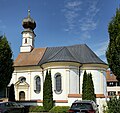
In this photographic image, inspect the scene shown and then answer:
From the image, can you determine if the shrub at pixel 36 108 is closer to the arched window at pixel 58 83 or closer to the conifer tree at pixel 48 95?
the conifer tree at pixel 48 95

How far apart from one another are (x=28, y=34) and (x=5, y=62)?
2407 cm

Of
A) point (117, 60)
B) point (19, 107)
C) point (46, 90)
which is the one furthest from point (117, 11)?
point (46, 90)

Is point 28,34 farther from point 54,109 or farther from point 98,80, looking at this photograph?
point 54,109

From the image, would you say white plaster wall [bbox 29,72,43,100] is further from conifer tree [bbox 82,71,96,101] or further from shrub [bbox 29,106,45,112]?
conifer tree [bbox 82,71,96,101]

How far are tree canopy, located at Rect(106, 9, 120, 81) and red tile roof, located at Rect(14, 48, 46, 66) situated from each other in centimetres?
2633

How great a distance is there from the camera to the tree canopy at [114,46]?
761 inches

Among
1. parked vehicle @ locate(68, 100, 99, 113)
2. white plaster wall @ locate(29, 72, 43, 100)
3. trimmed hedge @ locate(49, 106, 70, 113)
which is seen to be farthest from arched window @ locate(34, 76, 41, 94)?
parked vehicle @ locate(68, 100, 99, 113)

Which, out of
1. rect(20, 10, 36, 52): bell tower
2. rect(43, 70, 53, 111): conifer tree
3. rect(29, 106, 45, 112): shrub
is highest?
rect(20, 10, 36, 52): bell tower

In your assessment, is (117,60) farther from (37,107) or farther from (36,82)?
(36,82)

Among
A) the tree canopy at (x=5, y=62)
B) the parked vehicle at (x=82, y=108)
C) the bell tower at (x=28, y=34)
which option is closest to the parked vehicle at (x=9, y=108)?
the parked vehicle at (x=82, y=108)

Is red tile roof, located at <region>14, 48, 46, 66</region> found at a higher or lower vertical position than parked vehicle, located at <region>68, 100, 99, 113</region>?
higher

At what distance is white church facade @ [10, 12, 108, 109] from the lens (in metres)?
39.1

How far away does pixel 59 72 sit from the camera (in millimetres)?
39562

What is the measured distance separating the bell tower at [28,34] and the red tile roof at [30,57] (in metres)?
1.73
